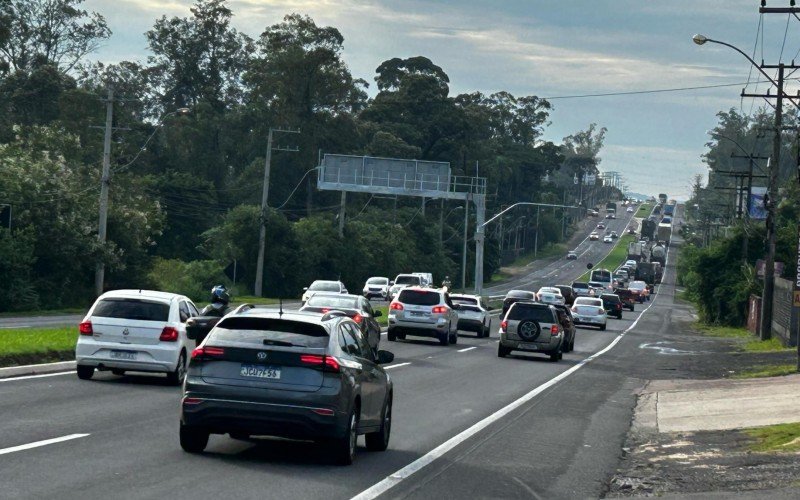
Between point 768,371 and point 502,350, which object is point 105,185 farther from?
point 768,371

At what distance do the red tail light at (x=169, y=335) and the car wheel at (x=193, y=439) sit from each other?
8.03 metres

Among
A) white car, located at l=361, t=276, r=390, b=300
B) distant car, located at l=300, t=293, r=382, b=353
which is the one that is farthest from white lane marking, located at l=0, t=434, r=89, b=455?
white car, located at l=361, t=276, r=390, b=300

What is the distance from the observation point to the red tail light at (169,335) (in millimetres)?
21562

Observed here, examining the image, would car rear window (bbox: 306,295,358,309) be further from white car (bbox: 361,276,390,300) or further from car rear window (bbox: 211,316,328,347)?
white car (bbox: 361,276,390,300)

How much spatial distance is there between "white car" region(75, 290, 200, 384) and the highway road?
435 mm

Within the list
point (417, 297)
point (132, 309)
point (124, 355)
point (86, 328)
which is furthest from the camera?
point (417, 297)

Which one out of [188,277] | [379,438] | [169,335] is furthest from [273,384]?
[188,277]

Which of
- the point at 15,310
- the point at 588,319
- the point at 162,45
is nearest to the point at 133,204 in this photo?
the point at 15,310

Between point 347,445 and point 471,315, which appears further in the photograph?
point 471,315

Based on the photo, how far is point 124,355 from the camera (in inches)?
845

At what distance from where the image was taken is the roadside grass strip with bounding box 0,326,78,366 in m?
23.9

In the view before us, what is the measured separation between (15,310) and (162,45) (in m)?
66.3

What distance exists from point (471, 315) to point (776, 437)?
1265 inches

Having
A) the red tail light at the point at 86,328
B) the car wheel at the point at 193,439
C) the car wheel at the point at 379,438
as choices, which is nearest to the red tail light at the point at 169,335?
the red tail light at the point at 86,328
